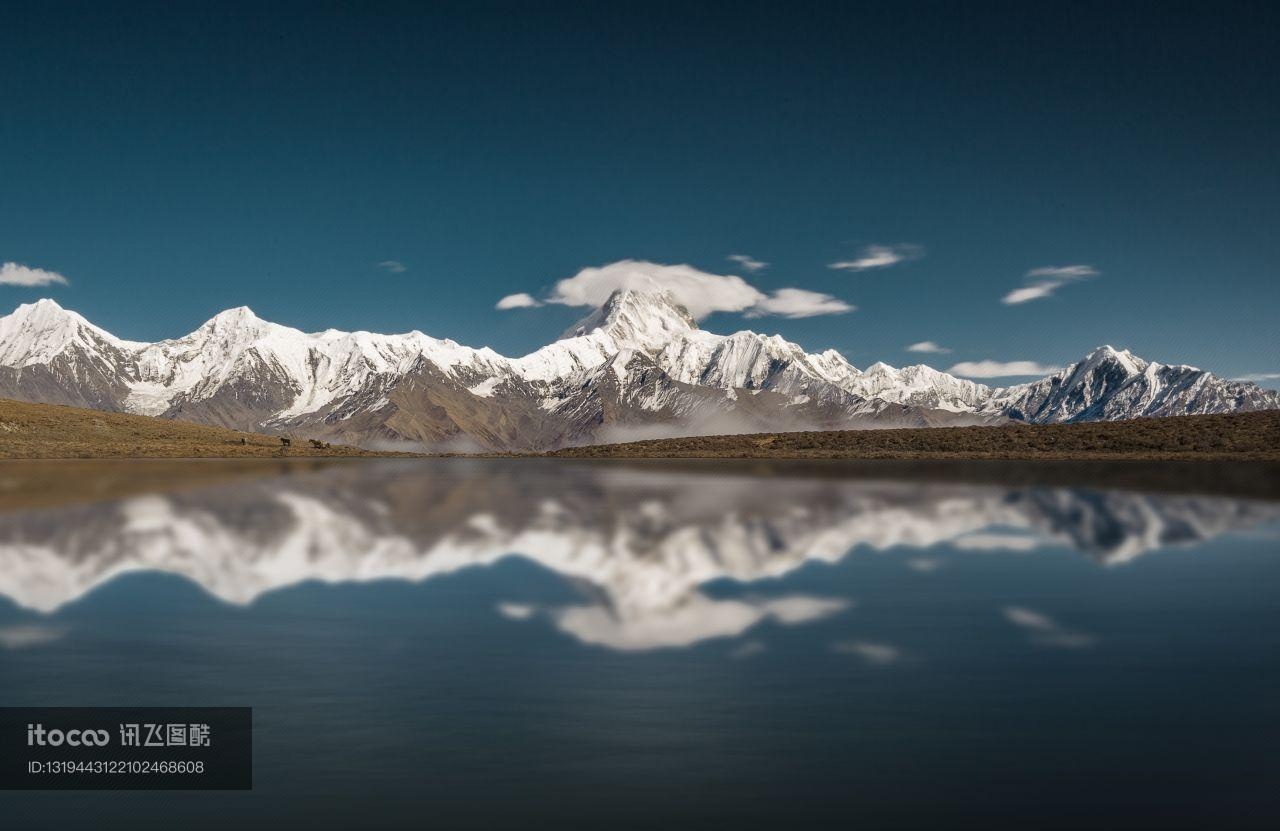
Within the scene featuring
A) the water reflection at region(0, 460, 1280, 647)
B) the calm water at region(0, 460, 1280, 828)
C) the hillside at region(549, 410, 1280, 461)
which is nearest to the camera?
the calm water at region(0, 460, 1280, 828)

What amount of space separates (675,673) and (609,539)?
1810 cm

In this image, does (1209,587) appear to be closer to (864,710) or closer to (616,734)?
(864,710)

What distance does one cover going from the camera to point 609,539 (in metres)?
32.8

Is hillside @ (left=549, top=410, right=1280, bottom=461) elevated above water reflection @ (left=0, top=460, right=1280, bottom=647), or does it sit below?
above

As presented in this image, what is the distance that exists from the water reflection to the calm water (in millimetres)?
250

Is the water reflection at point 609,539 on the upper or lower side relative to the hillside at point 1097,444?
lower

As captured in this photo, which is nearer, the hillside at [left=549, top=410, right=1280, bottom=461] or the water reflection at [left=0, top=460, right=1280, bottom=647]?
the water reflection at [left=0, top=460, right=1280, bottom=647]

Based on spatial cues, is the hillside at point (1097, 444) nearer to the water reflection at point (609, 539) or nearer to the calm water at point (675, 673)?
the water reflection at point (609, 539)

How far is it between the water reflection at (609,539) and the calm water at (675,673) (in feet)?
0.82

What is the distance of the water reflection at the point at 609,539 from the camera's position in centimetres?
2005

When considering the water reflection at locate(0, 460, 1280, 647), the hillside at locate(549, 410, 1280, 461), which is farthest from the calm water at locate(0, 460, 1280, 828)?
the hillside at locate(549, 410, 1280, 461)

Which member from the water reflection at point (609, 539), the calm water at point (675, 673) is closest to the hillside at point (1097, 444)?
the water reflection at point (609, 539)

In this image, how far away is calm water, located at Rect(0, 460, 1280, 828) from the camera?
10164mm

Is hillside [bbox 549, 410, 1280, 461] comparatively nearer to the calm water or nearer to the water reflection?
the water reflection
